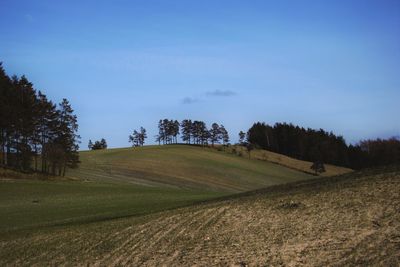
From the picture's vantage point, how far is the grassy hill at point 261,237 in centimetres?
1244

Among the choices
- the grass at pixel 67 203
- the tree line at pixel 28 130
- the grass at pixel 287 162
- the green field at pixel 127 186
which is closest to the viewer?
the grass at pixel 67 203

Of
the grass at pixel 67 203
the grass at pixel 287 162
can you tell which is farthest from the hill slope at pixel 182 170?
the grass at pixel 67 203

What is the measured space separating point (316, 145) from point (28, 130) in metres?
107

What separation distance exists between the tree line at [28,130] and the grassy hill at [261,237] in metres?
49.4

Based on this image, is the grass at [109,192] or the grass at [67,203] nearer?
the grass at [109,192]

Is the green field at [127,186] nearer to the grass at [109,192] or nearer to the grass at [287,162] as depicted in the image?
the grass at [109,192]

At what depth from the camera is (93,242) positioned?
19.2m

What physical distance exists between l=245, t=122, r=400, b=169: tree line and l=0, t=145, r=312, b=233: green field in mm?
36212

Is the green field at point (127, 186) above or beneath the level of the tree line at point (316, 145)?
beneath

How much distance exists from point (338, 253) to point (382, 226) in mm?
1884

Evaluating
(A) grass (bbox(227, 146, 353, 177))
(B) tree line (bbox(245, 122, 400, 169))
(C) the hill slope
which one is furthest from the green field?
(B) tree line (bbox(245, 122, 400, 169))

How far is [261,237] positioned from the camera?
14953mm

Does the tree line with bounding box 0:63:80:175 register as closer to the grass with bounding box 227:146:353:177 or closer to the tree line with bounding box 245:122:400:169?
the grass with bounding box 227:146:353:177

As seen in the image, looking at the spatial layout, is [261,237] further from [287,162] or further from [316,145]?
[316,145]
